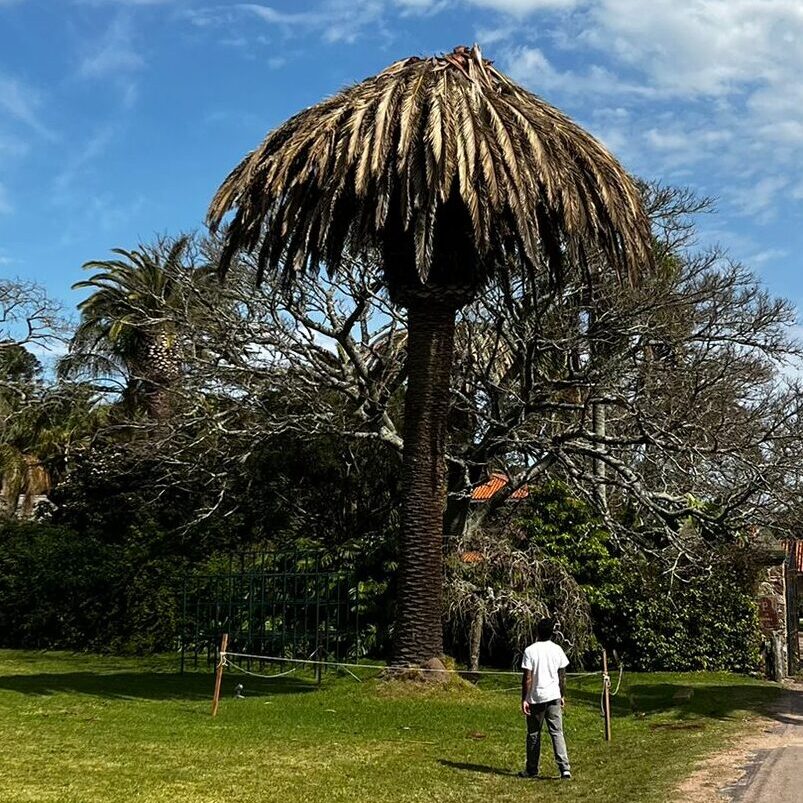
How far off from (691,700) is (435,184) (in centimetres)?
938

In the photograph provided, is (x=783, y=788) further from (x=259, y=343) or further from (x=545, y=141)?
(x=259, y=343)

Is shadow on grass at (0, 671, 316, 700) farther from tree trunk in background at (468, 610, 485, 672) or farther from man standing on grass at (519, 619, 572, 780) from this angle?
man standing on grass at (519, 619, 572, 780)

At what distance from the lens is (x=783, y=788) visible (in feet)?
29.6

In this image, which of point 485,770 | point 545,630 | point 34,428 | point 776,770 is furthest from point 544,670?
point 34,428

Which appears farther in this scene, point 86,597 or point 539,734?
point 86,597

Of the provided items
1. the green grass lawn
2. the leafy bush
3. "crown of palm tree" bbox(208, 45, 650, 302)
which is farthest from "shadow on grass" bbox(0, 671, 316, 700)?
the leafy bush

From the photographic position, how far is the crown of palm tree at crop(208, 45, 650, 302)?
51.0 feet

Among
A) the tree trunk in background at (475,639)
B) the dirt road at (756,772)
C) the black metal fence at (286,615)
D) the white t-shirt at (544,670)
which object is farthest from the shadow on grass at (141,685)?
the dirt road at (756,772)

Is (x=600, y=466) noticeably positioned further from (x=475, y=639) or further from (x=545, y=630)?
(x=545, y=630)

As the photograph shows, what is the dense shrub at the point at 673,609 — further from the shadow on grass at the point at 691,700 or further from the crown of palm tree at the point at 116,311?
the crown of palm tree at the point at 116,311

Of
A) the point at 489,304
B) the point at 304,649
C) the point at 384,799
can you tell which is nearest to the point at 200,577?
the point at 304,649

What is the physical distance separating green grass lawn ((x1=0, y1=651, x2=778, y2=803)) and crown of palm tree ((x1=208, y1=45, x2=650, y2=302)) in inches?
266

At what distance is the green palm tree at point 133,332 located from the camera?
98.9ft

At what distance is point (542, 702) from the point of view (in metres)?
9.93
